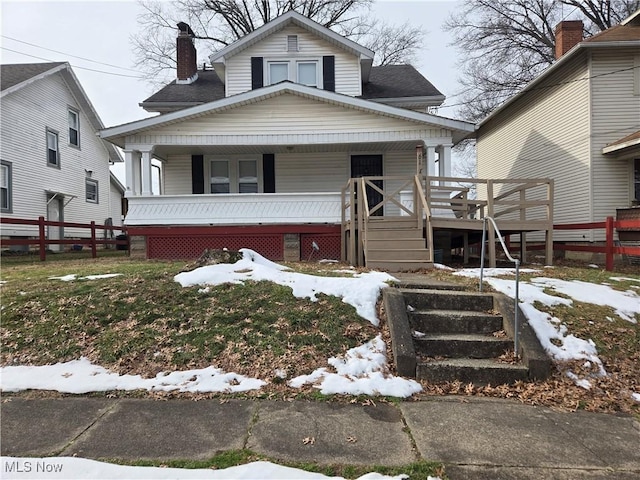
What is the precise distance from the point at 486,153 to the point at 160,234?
48.4ft

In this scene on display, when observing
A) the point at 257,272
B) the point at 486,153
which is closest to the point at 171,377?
the point at 257,272

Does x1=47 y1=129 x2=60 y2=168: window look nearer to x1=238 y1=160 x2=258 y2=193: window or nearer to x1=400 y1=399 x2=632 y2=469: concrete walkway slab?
x1=238 y1=160 x2=258 y2=193: window

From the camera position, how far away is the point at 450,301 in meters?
4.96

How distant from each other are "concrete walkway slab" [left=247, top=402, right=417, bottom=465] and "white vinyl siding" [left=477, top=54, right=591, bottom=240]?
10.8 metres

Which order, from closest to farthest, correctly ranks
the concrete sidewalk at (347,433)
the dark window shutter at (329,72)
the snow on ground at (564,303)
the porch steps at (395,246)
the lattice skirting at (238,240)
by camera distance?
the concrete sidewalk at (347,433), the snow on ground at (564,303), the porch steps at (395,246), the lattice skirting at (238,240), the dark window shutter at (329,72)

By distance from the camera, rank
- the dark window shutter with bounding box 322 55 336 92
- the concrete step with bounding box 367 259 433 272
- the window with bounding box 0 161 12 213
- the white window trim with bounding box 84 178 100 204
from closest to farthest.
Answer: the concrete step with bounding box 367 259 433 272 < the dark window shutter with bounding box 322 55 336 92 < the window with bounding box 0 161 12 213 < the white window trim with bounding box 84 178 100 204

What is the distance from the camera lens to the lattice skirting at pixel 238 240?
1085 centimetres

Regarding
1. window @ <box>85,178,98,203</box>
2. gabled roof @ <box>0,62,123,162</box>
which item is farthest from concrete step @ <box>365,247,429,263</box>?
window @ <box>85,178,98,203</box>

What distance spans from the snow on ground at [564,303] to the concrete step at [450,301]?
416 mm

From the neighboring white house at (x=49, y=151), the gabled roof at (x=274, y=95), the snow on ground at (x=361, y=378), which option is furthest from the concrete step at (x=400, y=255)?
the neighboring white house at (x=49, y=151)

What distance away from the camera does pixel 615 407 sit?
11.6 ft

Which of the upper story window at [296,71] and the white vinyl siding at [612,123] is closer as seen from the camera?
the white vinyl siding at [612,123]

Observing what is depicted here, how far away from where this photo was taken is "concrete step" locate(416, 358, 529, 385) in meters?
3.88

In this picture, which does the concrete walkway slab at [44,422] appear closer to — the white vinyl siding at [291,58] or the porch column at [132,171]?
the porch column at [132,171]
